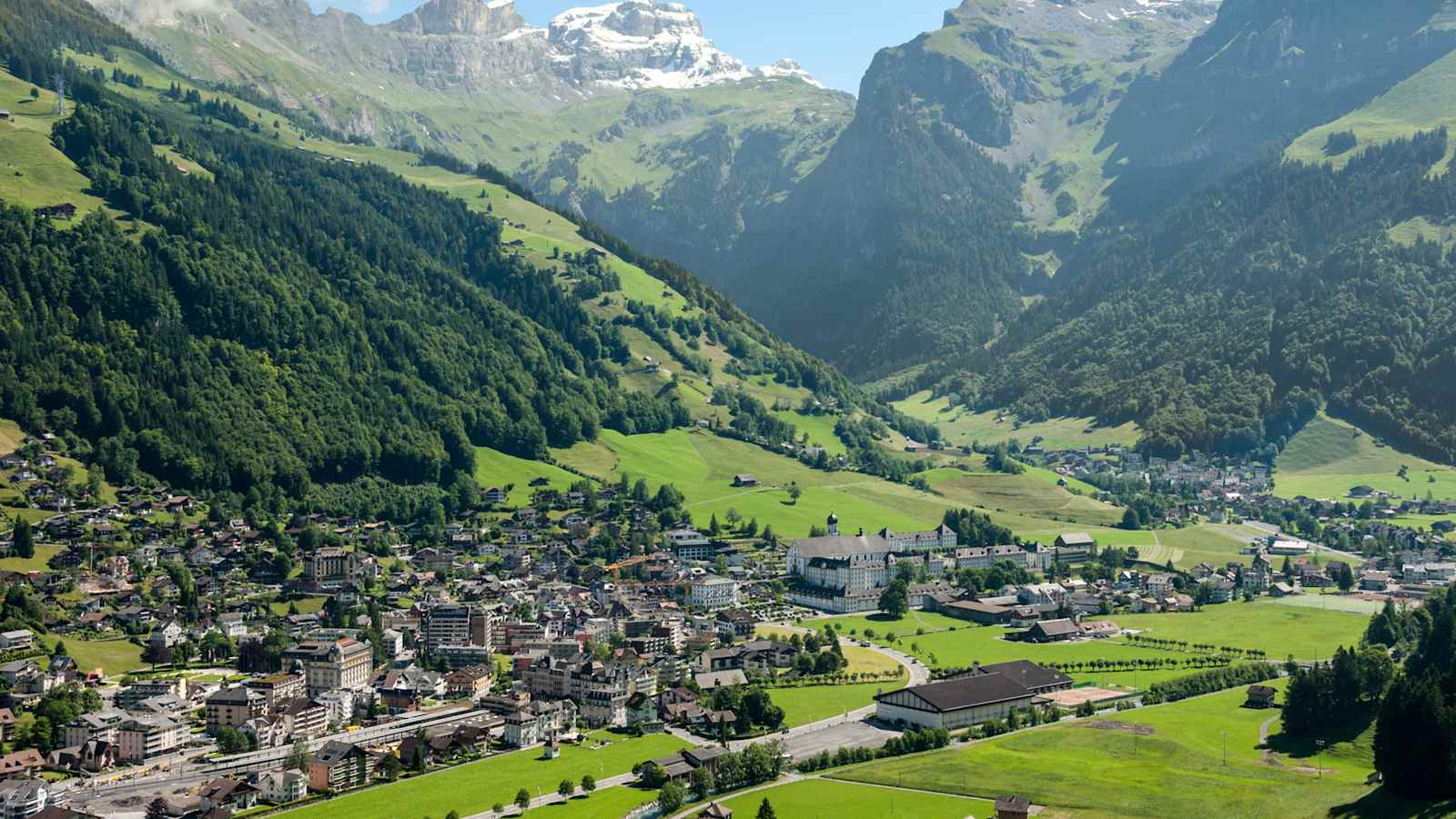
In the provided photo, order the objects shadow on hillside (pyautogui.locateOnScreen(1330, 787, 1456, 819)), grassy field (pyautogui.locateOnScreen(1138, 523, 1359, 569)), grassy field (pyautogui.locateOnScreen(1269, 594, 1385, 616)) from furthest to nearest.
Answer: grassy field (pyautogui.locateOnScreen(1138, 523, 1359, 569))
grassy field (pyautogui.locateOnScreen(1269, 594, 1385, 616))
shadow on hillside (pyautogui.locateOnScreen(1330, 787, 1456, 819))

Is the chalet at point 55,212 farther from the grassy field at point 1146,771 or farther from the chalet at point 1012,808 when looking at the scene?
the chalet at point 1012,808

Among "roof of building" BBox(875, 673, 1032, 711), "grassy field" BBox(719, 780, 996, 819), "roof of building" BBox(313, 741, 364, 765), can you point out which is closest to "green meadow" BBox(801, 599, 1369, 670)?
"roof of building" BBox(875, 673, 1032, 711)

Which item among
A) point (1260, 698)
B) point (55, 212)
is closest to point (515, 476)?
point (55, 212)

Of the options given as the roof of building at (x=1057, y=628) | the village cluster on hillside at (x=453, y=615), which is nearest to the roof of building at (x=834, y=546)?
the village cluster on hillside at (x=453, y=615)

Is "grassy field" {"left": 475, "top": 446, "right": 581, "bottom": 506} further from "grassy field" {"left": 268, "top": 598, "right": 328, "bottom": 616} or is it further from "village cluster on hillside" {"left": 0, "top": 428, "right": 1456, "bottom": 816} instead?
"grassy field" {"left": 268, "top": 598, "right": 328, "bottom": 616}

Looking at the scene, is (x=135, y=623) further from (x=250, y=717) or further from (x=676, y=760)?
(x=676, y=760)

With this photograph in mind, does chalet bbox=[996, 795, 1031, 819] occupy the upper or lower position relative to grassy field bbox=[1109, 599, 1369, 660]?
lower
